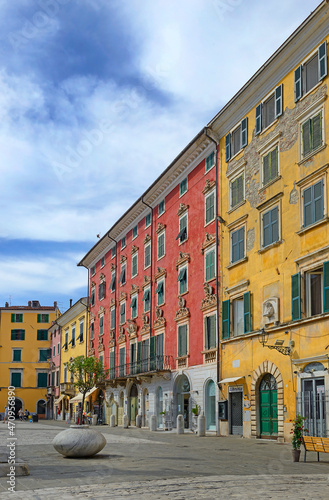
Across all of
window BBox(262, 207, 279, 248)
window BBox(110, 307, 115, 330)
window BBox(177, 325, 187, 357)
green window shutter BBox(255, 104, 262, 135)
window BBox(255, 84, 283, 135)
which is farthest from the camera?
window BBox(110, 307, 115, 330)

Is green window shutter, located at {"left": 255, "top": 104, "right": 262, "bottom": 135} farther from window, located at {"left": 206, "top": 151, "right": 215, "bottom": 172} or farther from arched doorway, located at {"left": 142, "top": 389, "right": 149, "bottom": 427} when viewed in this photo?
arched doorway, located at {"left": 142, "top": 389, "right": 149, "bottom": 427}

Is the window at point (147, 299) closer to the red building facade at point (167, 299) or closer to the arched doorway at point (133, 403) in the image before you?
the red building facade at point (167, 299)

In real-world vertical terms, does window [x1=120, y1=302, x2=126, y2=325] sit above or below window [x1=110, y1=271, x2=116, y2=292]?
below

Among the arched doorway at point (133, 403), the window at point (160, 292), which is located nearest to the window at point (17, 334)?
the arched doorway at point (133, 403)

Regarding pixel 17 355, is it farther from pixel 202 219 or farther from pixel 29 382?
pixel 202 219

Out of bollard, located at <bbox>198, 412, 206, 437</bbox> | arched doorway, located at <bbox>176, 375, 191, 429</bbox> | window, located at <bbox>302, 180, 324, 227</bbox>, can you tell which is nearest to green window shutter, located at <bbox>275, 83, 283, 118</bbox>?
window, located at <bbox>302, 180, 324, 227</bbox>

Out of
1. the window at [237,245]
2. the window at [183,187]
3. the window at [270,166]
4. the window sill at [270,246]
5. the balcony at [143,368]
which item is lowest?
the balcony at [143,368]

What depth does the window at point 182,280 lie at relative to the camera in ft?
129

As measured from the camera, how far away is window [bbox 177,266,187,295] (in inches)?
1547

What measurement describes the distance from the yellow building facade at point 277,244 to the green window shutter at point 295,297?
4 cm

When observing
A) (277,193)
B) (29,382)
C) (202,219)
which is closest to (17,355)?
(29,382)

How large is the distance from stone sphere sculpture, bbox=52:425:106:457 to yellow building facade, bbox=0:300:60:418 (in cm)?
7172

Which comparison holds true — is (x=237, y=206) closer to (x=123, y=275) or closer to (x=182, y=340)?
(x=182, y=340)

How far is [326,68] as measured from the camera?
1018 inches
